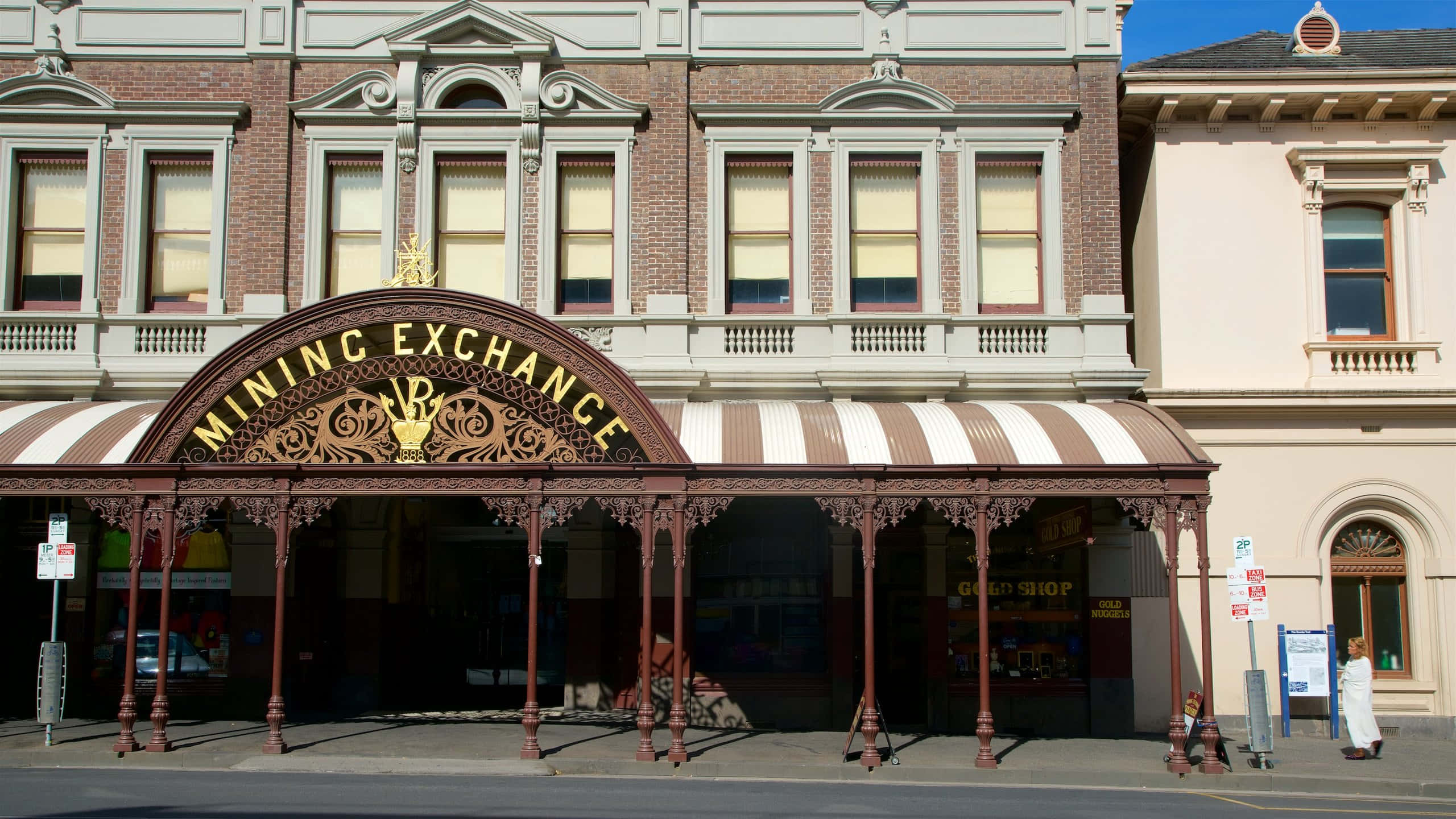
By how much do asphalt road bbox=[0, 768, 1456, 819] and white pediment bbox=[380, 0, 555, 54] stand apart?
1003 centimetres

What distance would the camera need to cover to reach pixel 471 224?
17766 millimetres

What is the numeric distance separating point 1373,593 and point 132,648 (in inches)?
640

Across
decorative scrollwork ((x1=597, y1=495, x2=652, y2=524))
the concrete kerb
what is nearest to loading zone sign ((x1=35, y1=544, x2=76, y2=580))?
the concrete kerb

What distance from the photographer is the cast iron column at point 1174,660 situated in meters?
13.6

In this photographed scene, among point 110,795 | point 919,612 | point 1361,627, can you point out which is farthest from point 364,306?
point 1361,627

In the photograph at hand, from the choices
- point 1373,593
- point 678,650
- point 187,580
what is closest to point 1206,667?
point 1373,593

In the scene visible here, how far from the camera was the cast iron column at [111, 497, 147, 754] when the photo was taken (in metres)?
14.0

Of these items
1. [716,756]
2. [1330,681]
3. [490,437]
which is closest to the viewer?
[716,756]

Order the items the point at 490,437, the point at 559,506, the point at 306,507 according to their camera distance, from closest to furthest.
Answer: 1. the point at 490,437
2. the point at 306,507
3. the point at 559,506

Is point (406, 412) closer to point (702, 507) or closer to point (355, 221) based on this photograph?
point (702, 507)

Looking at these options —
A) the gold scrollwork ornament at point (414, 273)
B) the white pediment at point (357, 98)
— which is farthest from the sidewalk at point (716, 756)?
the white pediment at point (357, 98)

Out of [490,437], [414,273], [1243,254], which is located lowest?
[490,437]

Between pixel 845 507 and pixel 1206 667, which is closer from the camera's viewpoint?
pixel 1206 667

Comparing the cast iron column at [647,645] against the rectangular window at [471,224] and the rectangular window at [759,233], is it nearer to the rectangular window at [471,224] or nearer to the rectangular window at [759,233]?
the rectangular window at [759,233]
